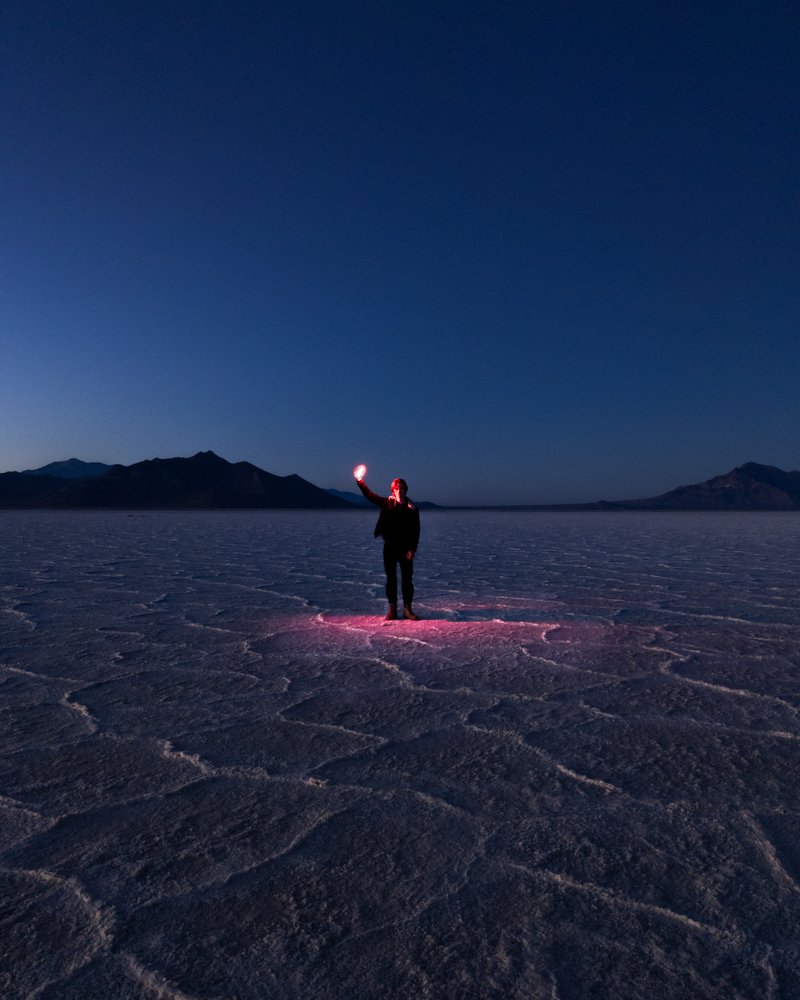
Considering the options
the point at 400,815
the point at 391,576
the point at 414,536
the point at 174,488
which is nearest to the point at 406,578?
the point at 391,576

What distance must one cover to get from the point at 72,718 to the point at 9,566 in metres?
7.45

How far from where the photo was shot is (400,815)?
1.98 meters

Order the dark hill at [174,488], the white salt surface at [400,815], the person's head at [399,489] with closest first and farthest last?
the white salt surface at [400,815] < the person's head at [399,489] < the dark hill at [174,488]

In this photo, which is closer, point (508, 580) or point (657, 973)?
point (657, 973)

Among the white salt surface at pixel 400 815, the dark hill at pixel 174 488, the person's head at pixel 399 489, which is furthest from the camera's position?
the dark hill at pixel 174 488

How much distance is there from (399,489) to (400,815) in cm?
311

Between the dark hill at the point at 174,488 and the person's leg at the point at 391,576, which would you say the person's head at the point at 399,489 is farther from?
the dark hill at the point at 174,488

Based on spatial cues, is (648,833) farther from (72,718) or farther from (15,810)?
(72,718)

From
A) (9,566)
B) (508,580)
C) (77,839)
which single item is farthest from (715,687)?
(9,566)

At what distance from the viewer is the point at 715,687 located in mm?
3334

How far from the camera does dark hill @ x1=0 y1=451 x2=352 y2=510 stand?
11488cm

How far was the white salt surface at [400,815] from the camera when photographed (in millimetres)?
1372

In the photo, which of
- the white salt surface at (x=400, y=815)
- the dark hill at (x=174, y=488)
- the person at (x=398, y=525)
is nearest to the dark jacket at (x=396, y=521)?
the person at (x=398, y=525)

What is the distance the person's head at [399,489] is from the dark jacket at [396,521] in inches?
1.7
